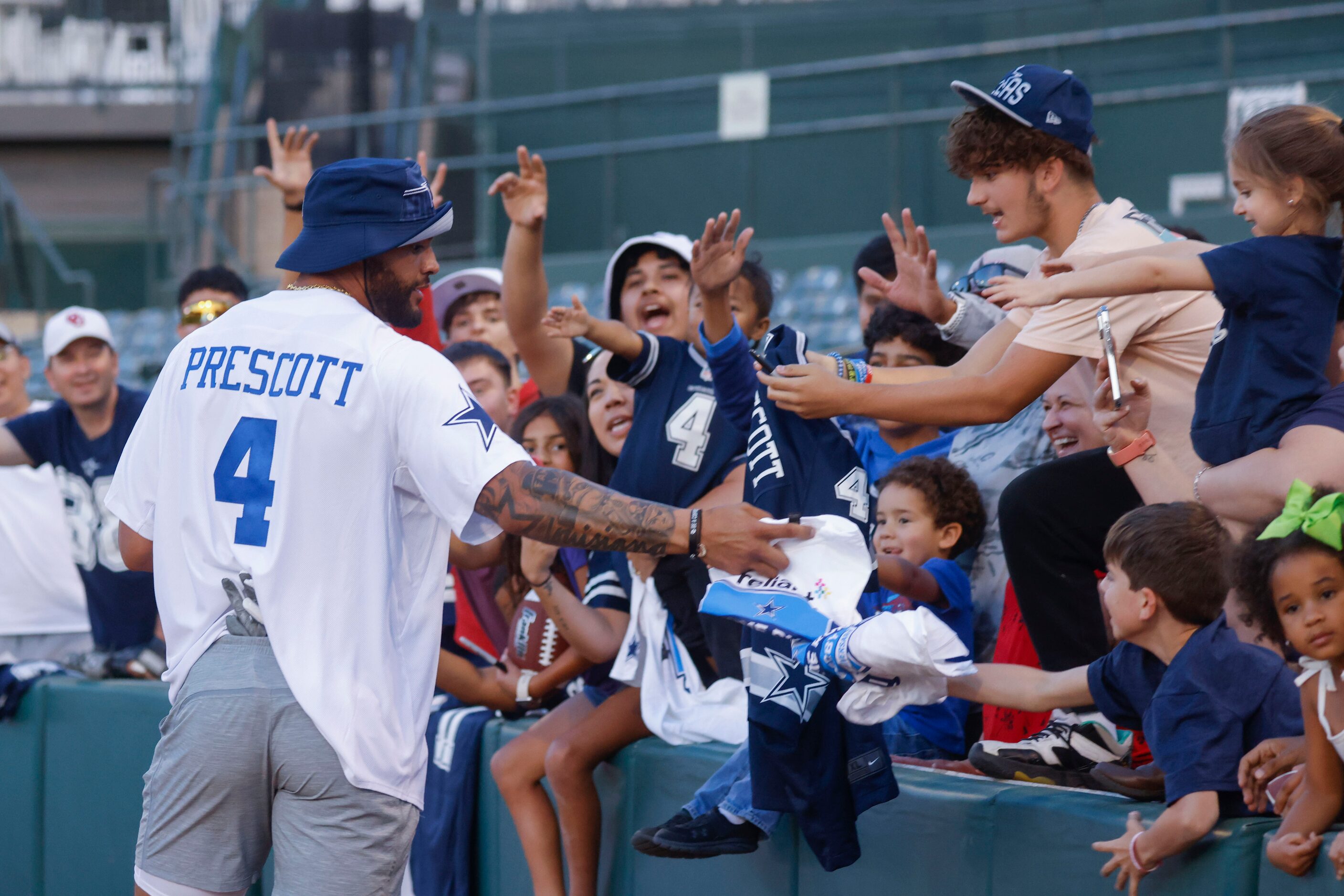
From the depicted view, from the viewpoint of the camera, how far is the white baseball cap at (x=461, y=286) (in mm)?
6238

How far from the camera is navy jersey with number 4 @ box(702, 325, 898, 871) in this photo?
11.0ft

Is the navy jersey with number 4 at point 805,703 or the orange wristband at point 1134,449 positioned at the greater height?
the orange wristband at point 1134,449

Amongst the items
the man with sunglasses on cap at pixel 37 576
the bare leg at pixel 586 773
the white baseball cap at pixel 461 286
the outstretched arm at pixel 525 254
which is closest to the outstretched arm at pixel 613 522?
the bare leg at pixel 586 773

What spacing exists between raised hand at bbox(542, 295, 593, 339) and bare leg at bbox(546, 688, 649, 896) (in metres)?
1.08

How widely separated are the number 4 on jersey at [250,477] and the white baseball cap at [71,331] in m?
3.76

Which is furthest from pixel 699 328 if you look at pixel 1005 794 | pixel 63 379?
pixel 63 379

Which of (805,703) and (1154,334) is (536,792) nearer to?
(805,703)

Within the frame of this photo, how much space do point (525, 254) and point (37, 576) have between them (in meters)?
3.16

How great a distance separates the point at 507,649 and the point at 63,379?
247 cm

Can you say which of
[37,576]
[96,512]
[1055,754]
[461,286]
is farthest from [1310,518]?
[37,576]

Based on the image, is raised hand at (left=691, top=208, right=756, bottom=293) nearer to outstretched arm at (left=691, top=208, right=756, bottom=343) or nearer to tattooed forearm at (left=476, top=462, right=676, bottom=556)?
outstretched arm at (left=691, top=208, right=756, bottom=343)

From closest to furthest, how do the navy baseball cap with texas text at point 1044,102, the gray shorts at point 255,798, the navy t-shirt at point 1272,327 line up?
the gray shorts at point 255,798
the navy t-shirt at point 1272,327
the navy baseball cap with texas text at point 1044,102

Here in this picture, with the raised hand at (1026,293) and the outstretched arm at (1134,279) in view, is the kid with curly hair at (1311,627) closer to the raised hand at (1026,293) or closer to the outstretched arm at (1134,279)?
the outstretched arm at (1134,279)

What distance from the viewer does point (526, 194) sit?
16.8 ft
